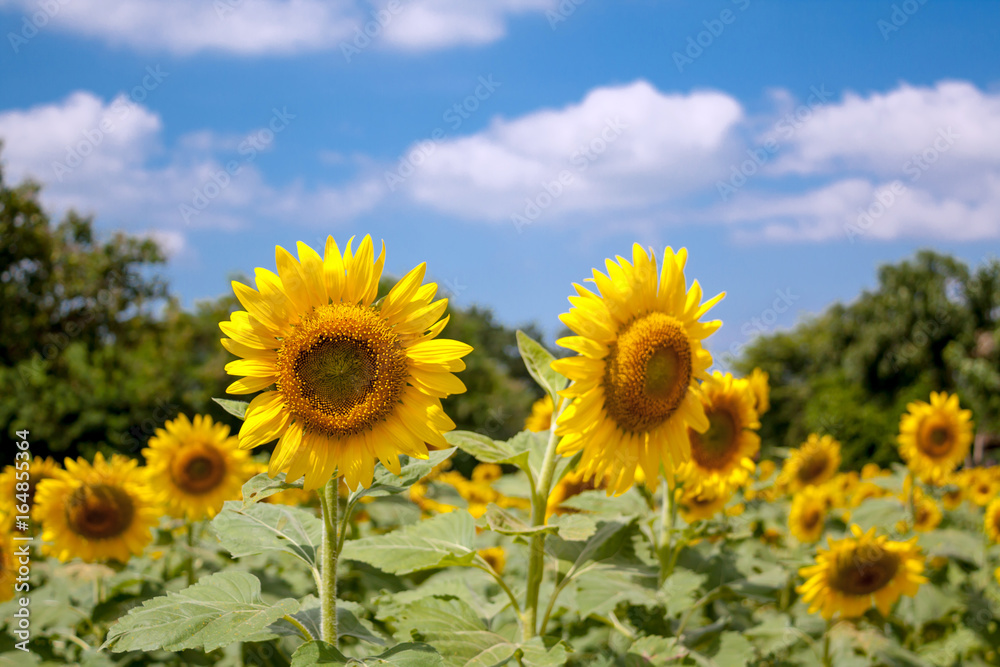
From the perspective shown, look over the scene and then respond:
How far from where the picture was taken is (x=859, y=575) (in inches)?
166

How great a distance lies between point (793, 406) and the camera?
162ft

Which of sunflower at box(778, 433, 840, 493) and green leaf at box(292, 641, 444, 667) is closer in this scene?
green leaf at box(292, 641, 444, 667)

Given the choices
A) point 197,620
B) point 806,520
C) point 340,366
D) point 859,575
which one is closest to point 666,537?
point 859,575

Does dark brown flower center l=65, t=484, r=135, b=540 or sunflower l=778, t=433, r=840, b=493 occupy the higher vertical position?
sunflower l=778, t=433, r=840, b=493

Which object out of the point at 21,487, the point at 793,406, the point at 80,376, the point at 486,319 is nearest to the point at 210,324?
the point at 80,376

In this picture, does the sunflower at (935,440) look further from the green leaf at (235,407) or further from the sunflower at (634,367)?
the green leaf at (235,407)

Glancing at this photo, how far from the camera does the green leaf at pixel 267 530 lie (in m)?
2.14

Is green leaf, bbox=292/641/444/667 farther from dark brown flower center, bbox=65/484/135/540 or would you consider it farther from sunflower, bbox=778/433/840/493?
sunflower, bbox=778/433/840/493

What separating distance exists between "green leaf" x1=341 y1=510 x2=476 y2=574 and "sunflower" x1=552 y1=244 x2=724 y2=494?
0.48 m

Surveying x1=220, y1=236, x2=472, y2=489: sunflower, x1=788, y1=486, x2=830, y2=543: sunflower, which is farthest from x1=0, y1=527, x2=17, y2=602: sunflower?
x1=788, y1=486, x2=830, y2=543: sunflower

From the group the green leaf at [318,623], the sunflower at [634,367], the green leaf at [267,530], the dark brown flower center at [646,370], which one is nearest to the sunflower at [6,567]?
the green leaf at [267,530]

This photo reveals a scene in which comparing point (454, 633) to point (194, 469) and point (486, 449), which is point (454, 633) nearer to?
point (486, 449)

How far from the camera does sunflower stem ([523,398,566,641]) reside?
2.46m

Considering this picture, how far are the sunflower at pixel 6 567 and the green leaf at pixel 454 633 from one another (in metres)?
2.60
